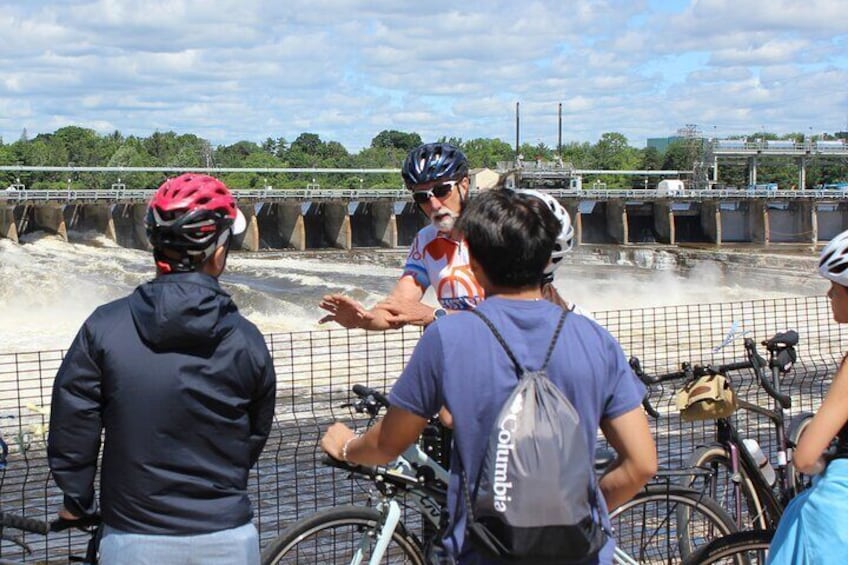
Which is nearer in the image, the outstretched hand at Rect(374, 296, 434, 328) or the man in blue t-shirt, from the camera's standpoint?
the man in blue t-shirt

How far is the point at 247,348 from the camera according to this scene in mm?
3301

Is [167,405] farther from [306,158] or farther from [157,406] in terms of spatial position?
[306,158]


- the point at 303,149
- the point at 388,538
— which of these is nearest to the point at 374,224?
the point at 388,538

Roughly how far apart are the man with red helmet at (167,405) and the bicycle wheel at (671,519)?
2214 mm

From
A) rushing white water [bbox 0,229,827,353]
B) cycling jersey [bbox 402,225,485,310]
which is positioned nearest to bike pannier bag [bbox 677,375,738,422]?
cycling jersey [bbox 402,225,485,310]

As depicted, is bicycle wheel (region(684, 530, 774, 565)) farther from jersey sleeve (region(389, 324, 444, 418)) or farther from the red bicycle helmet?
the red bicycle helmet

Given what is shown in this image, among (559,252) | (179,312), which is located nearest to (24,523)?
(179,312)

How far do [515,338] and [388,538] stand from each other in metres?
1.47

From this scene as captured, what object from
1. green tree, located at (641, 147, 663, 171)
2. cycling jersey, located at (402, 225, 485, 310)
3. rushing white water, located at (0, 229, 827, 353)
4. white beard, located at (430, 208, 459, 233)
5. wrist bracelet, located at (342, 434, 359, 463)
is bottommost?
rushing white water, located at (0, 229, 827, 353)

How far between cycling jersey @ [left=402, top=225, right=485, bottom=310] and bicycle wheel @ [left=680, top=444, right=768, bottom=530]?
4.84ft

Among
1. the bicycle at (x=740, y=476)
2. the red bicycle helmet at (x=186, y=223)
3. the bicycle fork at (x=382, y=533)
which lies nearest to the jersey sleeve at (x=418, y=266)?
the bicycle fork at (x=382, y=533)

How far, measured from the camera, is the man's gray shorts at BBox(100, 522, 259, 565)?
3211 mm

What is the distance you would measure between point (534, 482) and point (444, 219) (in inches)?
83.9

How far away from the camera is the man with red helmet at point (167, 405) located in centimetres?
318
